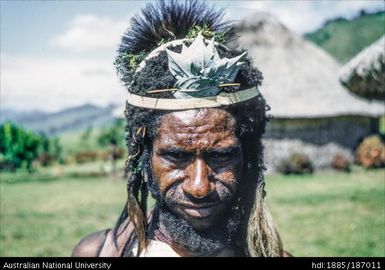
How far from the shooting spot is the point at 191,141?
79.7 inches

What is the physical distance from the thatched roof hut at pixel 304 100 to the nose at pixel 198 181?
6.17m

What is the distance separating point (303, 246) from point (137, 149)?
2163mm

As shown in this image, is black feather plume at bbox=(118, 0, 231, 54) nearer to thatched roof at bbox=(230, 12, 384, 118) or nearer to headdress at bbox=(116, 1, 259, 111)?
headdress at bbox=(116, 1, 259, 111)

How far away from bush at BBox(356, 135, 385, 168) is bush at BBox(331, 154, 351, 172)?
165mm

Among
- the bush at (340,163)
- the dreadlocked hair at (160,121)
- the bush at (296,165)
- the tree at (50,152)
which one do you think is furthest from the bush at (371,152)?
the dreadlocked hair at (160,121)

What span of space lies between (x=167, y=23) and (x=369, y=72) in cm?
363

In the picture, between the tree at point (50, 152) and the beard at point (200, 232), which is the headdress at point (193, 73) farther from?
the tree at point (50, 152)

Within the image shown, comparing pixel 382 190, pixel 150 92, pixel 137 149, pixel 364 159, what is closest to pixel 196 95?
pixel 150 92

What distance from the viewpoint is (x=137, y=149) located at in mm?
2125

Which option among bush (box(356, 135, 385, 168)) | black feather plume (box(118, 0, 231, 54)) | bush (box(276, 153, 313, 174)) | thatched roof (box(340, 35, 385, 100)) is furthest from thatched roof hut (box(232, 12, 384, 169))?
black feather plume (box(118, 0, 231, 54))

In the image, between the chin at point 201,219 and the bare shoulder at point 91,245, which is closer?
the chin at point 201,219

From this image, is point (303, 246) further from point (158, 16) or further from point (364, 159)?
point (364, 159)

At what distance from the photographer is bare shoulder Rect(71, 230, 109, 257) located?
91.5 inches

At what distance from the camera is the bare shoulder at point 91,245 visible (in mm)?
2324
